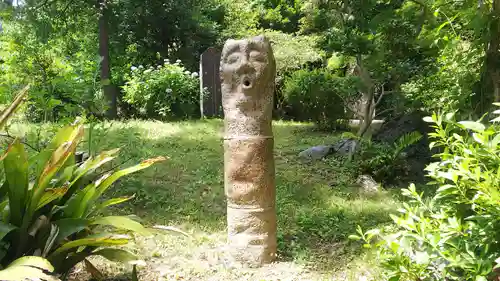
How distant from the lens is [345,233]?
4090 millimetres

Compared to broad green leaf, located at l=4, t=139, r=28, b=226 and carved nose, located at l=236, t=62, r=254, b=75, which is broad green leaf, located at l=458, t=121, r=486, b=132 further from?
broad green leaf, located at l=4, t=139, r=28, b=226

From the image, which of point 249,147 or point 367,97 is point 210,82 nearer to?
point 367,97

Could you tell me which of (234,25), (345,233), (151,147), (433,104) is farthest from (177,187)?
(234,25)

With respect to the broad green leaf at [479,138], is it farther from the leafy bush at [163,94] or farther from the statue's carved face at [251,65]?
the leafy bush at [163,94]

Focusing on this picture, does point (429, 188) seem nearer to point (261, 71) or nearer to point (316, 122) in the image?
point (261, 71)

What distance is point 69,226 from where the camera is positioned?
2.55 meters

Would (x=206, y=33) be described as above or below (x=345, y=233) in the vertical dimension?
above

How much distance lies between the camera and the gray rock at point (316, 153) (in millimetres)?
6848

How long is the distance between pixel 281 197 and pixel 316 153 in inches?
80.5

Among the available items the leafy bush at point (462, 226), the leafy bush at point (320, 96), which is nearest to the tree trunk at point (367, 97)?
the leafy bush at point (320, 96)

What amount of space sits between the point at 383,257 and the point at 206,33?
36.7 ft

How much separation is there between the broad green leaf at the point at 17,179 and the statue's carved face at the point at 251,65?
62.1 inches

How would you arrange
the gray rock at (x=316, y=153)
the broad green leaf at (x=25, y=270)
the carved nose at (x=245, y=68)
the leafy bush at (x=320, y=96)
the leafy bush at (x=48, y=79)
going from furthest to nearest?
the leafy bush at (x=320, y=96), the gray rock at (x=316, y=153), the leafy bush at (x=48, y=79), the carved nose at (x=245, y=68), the broad green leaf at (x=25, y=270)

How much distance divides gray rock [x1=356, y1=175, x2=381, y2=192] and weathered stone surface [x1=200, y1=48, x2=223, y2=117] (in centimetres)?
533
